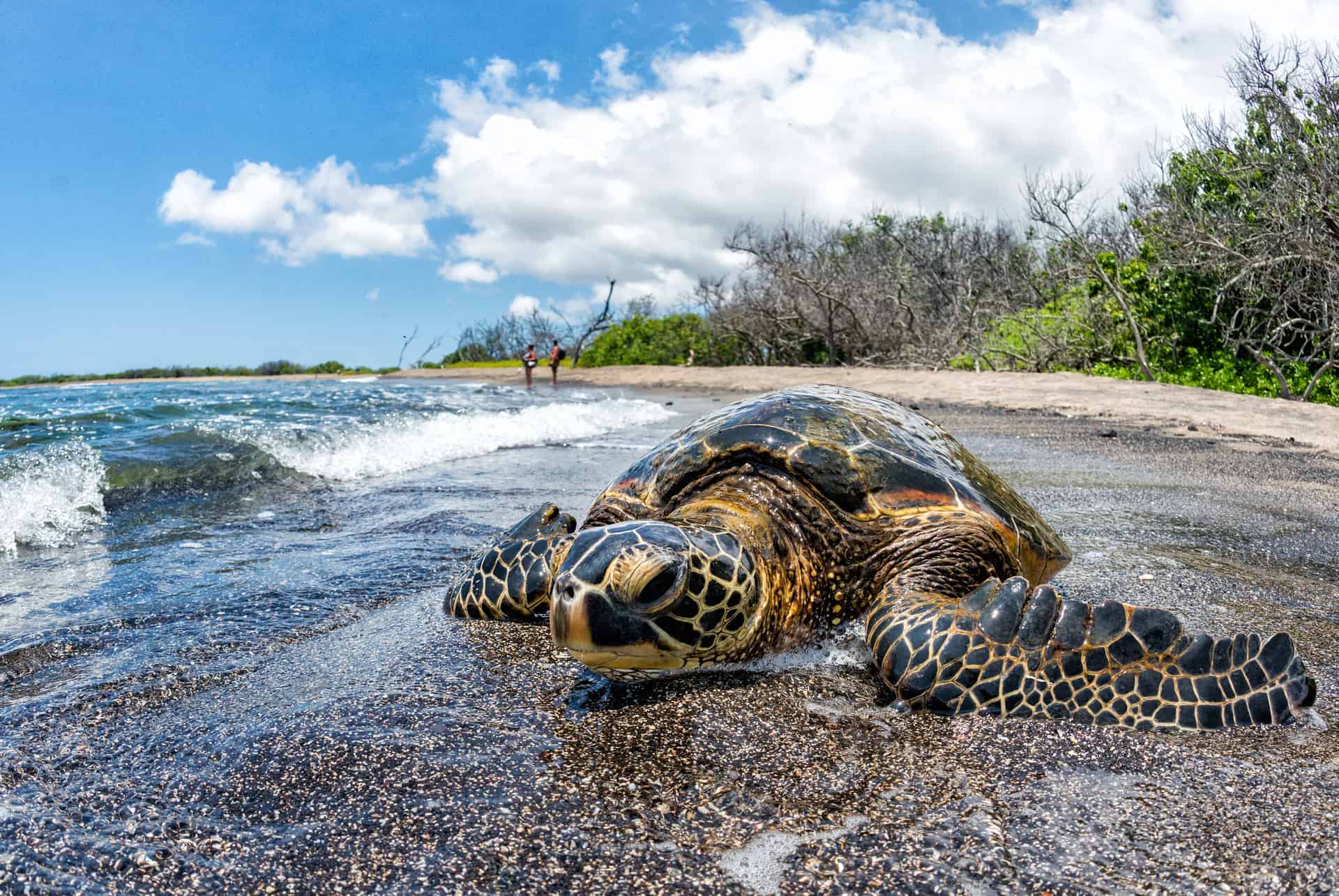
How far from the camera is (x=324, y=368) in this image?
60.7m

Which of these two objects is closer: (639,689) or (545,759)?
(545,759)

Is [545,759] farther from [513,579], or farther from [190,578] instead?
[190,578]

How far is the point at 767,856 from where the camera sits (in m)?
1.50

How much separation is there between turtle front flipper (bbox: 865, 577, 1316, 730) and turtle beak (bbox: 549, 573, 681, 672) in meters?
0.72

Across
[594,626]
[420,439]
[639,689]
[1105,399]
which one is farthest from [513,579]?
[1105,399]

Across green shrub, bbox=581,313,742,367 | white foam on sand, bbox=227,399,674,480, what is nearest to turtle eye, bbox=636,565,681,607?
white foam on sand, bbox=227,399,674,480

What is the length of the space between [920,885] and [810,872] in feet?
0.63

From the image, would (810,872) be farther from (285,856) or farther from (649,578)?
(285,856)

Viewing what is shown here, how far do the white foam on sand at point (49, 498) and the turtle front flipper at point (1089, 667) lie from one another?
502 cm

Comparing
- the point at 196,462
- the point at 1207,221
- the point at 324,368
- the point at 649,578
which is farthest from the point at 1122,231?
the point at 324,368

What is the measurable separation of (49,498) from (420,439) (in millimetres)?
4805

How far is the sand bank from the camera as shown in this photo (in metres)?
8.77

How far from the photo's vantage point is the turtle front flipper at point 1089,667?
1.99 metres

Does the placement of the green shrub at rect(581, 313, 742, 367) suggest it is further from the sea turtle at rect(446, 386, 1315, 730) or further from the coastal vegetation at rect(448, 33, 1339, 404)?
the sea turtle at rect(446, 386, 1315, 730)
